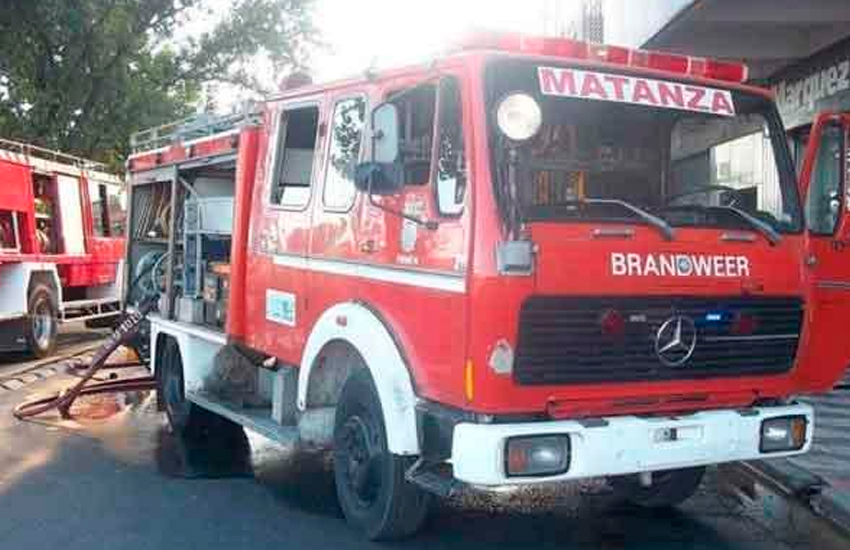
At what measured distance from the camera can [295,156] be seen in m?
6.38

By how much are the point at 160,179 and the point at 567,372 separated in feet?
17.2

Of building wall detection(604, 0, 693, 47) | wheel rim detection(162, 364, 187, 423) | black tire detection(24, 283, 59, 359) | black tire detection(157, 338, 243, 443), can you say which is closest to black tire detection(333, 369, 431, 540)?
black tire detection(157, 338, 243, 443)

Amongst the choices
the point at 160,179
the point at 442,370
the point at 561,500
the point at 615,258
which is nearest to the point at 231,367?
the point at 160,179

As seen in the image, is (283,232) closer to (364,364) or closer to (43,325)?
(364,364)

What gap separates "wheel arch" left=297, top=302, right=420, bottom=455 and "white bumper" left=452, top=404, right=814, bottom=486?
0.44 m

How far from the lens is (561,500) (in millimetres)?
6207

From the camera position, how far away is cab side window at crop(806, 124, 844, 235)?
548cm

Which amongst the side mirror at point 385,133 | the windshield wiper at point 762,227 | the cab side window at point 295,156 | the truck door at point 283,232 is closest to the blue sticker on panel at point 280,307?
the truck door at point 283,232

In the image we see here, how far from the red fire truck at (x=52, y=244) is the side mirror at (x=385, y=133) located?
6720 mm

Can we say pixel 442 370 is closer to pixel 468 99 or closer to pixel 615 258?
pixel 615 258

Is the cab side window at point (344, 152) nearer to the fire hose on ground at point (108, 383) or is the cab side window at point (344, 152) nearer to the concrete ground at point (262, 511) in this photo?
the concrete ground at point (262, 511)

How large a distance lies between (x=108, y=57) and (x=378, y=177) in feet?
65.8

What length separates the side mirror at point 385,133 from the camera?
4.89 metres

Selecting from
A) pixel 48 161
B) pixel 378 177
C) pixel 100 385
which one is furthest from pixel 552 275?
pixel 48 161
